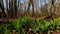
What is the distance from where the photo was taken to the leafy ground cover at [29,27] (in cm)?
621

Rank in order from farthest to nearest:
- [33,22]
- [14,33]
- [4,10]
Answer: [4,10]
[33,22]
[14,33]

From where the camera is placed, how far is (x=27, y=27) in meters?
6.43

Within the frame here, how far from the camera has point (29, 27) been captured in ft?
21.1

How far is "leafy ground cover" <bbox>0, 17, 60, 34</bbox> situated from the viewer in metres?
6.21

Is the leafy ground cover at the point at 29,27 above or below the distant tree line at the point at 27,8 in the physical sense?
below

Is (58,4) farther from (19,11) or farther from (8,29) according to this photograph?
(8,29)

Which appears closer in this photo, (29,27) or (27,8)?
(29,27)

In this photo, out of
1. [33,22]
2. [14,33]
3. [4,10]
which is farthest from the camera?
[4,10]

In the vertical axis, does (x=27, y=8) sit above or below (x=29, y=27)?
above

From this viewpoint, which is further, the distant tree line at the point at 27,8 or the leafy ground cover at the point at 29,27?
the distant tree line at the point at 27,8

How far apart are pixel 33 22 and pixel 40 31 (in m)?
0.67

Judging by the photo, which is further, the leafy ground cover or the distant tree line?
the distant tree line

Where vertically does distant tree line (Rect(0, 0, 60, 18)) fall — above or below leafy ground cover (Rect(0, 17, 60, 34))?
above

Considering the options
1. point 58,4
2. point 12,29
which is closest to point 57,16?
point 58,4
